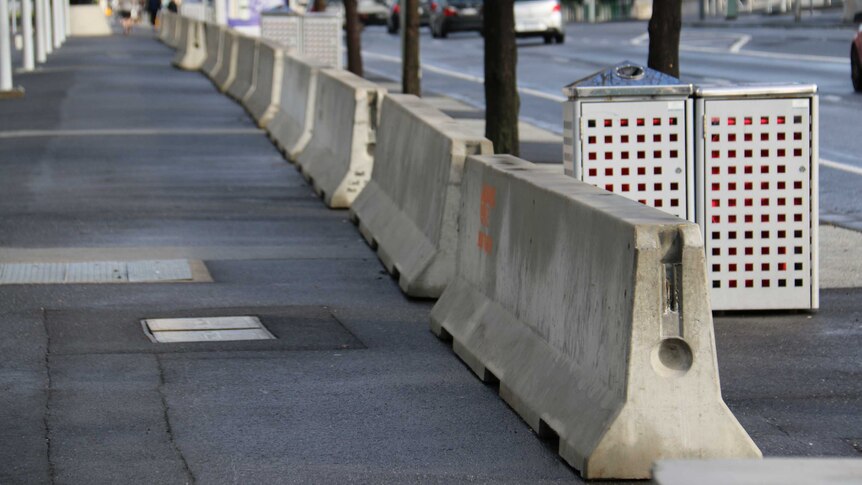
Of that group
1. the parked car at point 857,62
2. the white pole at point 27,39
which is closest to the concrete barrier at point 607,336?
the parked car at point 857,62

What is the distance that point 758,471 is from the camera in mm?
3729

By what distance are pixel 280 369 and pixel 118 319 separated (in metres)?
1.61

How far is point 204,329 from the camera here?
9.01 metres

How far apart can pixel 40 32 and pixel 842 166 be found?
31883mm

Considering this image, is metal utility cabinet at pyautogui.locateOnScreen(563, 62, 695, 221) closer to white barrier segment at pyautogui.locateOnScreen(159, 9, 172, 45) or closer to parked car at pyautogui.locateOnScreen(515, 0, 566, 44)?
parked car at pyautogui.locateOnScreen(515, 0, 566, 44)

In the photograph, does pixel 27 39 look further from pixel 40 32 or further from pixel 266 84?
pixel 266 84

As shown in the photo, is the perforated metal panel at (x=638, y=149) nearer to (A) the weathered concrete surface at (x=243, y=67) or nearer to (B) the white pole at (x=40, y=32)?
(A) the weathered concrete surface at (x=243, y=67)

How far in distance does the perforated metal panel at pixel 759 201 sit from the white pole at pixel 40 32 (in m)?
36.5

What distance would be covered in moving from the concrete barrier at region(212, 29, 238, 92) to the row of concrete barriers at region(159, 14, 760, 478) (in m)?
19.1

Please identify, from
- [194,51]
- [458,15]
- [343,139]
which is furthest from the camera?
[458,15]

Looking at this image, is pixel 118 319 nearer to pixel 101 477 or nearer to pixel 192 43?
pixel 101 477

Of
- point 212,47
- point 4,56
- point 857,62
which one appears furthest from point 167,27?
point 857,62

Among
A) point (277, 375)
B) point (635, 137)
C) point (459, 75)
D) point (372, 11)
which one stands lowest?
point (277, 375)

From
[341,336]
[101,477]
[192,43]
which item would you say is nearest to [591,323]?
[101,477]
